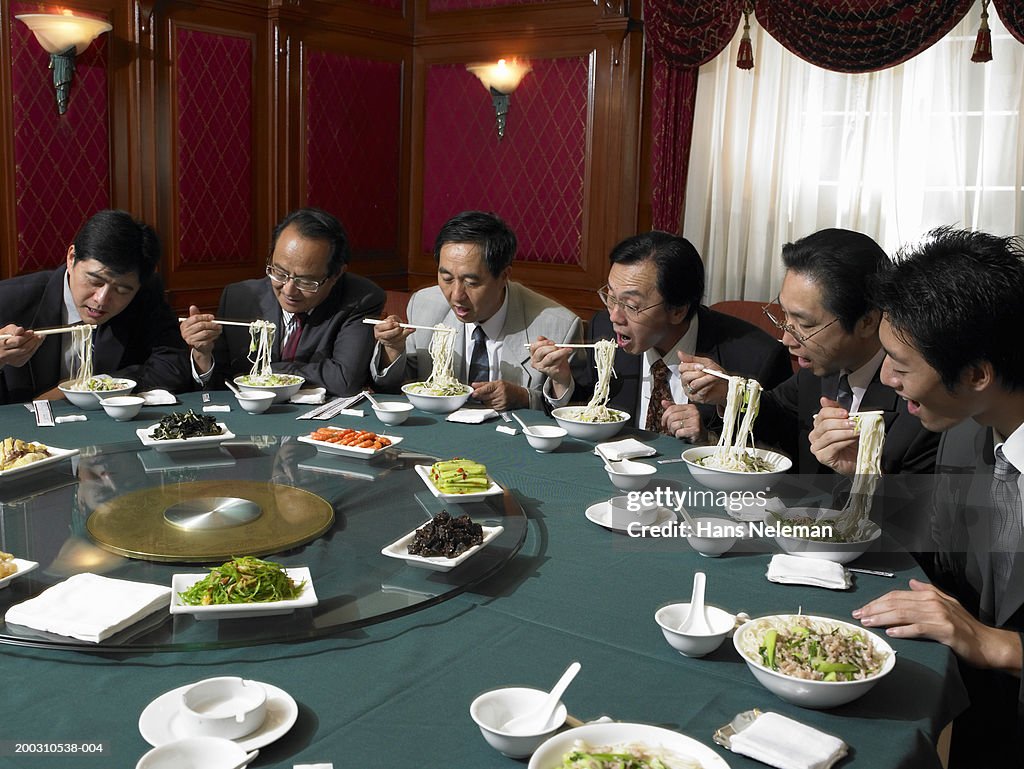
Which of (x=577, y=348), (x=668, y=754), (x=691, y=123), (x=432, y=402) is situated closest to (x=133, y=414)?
(x=432, y=402)

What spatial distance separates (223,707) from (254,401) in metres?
1.85

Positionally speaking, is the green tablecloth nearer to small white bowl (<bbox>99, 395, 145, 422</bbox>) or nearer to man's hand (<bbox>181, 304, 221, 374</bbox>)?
small white bowl (<bbox>99, 395, 145, 422</bbox>)

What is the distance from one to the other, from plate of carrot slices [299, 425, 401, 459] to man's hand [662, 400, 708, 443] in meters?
0.87

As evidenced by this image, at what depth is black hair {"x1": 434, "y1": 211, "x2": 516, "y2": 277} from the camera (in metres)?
3.62

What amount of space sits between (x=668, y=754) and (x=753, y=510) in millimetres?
1123

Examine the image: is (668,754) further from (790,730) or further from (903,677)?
(903,677)

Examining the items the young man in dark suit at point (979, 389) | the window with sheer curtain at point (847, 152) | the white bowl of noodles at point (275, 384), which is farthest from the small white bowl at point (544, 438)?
the window with sheer curtain at point (847, 152)

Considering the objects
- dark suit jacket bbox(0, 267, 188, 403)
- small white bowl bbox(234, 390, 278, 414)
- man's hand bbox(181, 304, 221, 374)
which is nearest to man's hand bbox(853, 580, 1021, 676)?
small white bowl bbox(234, 390, 278, 414)

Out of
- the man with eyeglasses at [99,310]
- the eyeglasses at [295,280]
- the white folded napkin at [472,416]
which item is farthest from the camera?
the eyeglasses at [295,280]

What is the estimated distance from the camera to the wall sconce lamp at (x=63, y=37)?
463cm

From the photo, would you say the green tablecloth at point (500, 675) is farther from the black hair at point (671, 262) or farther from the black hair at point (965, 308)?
the black hair at point (671, 262)

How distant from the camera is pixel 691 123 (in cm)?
568

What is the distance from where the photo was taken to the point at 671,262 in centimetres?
326

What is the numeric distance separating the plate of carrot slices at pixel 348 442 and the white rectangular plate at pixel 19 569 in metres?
0.96
